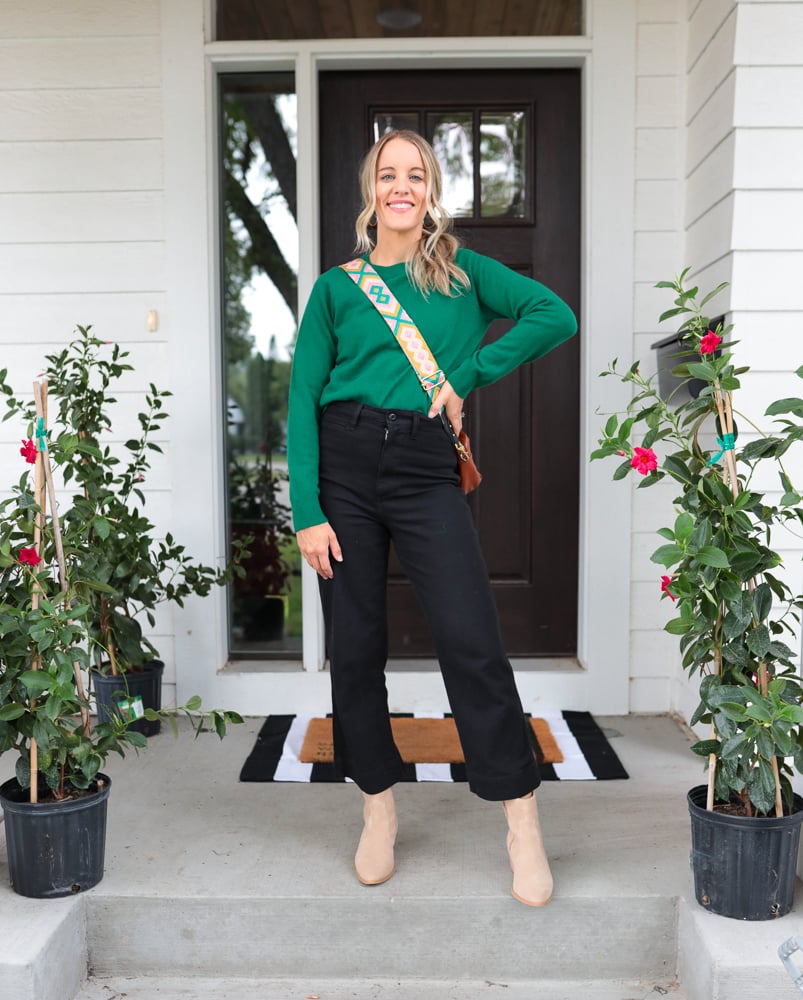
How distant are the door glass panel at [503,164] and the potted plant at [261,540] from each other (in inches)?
43.8

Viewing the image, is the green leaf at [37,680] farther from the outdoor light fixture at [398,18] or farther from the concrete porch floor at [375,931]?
the outdoor light fixture at [398,18]

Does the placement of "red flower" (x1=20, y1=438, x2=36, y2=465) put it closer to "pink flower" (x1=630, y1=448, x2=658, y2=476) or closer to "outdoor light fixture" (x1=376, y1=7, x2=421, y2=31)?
"pink flower" (x1=630, y1=448, x2=658, y2=476)


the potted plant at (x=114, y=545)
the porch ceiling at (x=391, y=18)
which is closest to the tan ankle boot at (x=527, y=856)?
the potted plant at (x=114, y=545)

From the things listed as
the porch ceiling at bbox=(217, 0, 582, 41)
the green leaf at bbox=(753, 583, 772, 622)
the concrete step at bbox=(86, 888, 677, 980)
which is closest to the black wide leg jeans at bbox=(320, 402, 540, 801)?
the concrete step at bbox=(86, 888, 677, 980)

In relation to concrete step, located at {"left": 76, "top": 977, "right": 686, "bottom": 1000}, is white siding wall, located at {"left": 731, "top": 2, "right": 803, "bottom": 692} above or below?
above

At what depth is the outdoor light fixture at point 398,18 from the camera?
3064 mm

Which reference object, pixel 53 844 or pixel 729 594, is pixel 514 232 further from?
pixel 53 844

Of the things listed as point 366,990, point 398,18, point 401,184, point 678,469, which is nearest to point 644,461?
point 678,469

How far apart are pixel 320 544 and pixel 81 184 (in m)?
1.75

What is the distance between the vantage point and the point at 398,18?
3070 mm

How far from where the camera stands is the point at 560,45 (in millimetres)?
2953

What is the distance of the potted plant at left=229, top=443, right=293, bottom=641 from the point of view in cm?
332

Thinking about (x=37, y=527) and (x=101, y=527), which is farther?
(x=101, y=527)

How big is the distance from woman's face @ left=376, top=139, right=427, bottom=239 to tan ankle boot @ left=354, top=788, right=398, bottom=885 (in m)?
1.16
